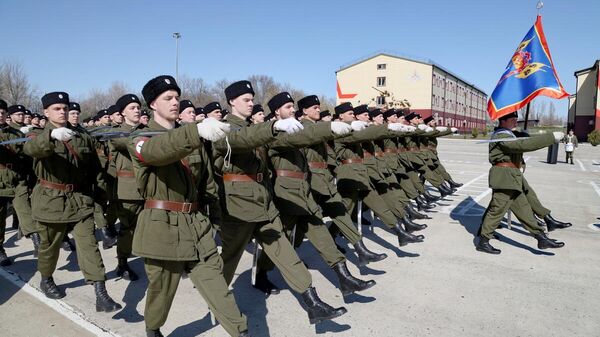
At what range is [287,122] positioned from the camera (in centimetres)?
288

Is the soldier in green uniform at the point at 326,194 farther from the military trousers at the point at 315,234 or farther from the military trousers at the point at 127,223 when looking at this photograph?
the military trousers at the point at 127,223

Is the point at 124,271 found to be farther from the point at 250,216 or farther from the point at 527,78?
the point at 527,78

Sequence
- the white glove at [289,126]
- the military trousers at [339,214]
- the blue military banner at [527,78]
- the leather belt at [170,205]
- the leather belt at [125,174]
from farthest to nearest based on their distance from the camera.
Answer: the blue military banner at [527,78] → the leather belt at [125,174] → the military trousers at [339,214] → the leather belt at [170,205] → the white glove at [289,126]

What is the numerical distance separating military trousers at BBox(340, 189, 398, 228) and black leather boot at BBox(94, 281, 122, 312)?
3064mm

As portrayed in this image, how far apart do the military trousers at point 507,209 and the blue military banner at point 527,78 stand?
129 centimetres

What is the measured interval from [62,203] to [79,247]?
1.60 feet

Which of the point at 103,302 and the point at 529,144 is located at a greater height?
the point at 529,144

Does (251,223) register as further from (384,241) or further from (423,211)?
(423,211)

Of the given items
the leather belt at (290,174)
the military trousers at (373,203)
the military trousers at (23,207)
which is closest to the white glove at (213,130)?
the leather belt at (290,174)

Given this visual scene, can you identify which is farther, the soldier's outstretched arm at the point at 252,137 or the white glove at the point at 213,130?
the soldier's outstretched arm at the point at 252,137

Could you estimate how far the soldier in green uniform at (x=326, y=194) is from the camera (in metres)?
4.90

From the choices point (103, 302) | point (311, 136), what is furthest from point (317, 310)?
point (103, 302)

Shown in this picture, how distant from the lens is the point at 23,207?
5895 millimetres

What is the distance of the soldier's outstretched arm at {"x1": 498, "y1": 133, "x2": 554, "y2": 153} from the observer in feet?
18.2
